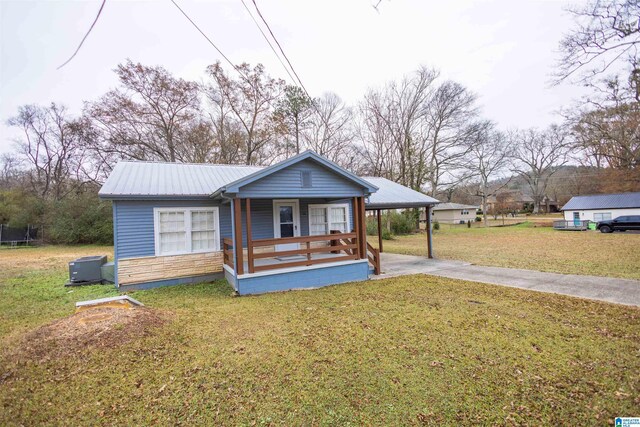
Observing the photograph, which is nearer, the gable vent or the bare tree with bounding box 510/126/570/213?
the gable vent

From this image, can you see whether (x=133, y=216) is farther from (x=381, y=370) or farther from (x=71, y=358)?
(x=381, y=370)

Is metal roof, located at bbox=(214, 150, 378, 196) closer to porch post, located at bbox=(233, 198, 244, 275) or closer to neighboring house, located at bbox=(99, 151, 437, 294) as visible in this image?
neighboring house, located at bbox=(99, 151, 437, 294)

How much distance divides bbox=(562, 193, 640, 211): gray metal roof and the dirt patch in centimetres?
3544

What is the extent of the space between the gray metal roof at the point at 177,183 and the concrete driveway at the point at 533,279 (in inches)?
108

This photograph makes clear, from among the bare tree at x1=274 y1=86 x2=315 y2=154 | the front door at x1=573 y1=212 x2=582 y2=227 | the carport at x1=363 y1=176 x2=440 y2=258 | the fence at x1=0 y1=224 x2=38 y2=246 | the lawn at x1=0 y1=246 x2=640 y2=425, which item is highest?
the bare tree at x1=274 y1=86 x2=315 y2=154

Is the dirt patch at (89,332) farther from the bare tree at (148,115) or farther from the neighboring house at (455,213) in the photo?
the neighboring house at (455,213)

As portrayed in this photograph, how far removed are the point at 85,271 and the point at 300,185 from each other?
7883mm

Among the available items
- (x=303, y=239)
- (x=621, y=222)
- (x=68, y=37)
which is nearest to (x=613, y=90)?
(x=621, y=222)

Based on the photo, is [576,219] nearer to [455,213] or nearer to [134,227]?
[455,213]

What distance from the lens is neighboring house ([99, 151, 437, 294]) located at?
7930 mm

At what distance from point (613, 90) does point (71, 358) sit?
71.6 ft

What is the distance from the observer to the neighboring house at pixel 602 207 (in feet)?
80.3

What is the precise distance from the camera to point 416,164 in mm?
28531

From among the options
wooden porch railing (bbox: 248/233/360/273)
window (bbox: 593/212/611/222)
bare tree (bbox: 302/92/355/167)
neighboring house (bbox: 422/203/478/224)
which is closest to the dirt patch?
wooden porch railing (bbox: 248/233/360/273)
